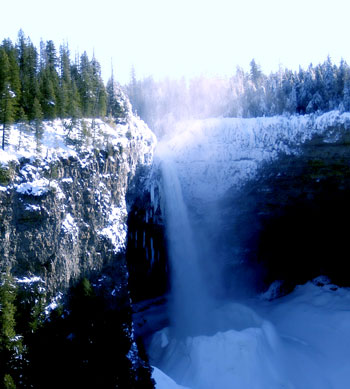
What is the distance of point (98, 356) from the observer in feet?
59.9

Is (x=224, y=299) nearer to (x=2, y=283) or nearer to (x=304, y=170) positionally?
(x=304, y=170)

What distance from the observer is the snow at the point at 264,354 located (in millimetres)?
20984

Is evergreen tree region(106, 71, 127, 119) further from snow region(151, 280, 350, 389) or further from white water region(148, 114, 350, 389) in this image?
snow region(151, 280, 350, 389)

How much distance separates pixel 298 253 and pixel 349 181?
8641mm

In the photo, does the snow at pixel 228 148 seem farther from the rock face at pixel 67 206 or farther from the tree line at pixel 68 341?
the tree line at pixel 68 341

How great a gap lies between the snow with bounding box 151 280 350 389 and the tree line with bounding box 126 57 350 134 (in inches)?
631

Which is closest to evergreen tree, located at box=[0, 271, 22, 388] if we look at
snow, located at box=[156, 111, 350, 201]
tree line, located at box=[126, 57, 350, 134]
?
snow, located at box=[156, 111, 350, 201]

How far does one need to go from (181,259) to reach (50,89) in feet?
54.6

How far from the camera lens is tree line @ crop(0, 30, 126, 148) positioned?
1964 cm

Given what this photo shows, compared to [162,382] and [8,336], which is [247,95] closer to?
[162,382]

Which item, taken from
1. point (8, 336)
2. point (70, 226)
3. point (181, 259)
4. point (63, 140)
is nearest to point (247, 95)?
point (181, 259)

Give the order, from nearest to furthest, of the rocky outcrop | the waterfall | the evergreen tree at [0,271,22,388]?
the evergreen tree at [0,271,22,388] → the rocky outcrop → the waterfall

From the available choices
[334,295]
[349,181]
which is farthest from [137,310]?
[349,181]

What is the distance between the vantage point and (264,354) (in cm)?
2291
